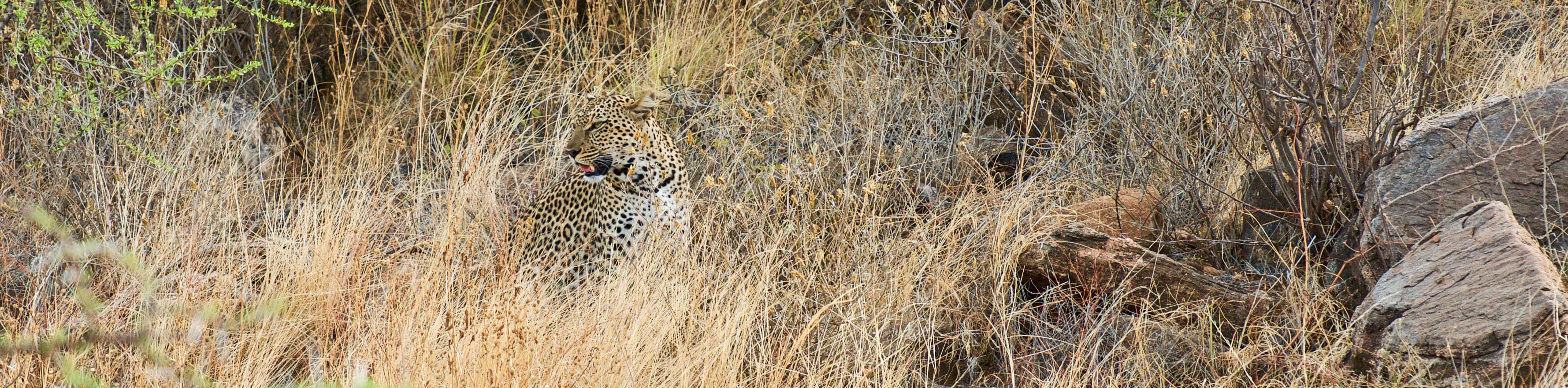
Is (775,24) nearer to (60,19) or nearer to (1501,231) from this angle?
(60,19)

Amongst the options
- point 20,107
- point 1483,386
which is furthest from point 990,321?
point 20,107

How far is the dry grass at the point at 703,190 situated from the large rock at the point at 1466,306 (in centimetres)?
17

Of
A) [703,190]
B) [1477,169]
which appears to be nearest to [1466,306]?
[1477,169]

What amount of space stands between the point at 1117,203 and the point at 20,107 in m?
3.98

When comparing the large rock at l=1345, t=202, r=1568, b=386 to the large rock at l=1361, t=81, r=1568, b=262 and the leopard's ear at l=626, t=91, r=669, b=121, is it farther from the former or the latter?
the leopard's ear at l=626, t=91, r=669, b=121

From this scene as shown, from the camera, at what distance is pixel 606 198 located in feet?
15.4

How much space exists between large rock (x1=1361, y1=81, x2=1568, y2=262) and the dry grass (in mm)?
247

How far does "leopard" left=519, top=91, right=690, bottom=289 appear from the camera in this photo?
182 inches

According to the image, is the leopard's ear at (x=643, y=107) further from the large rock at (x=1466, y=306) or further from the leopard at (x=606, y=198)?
the large rock at (x=1466, y=306)

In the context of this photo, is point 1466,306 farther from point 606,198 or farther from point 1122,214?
point 606,198

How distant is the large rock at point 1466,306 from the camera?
3.03m

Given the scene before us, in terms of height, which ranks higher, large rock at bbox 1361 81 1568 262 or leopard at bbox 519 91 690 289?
large rock at bbox 1361 81 1568 262

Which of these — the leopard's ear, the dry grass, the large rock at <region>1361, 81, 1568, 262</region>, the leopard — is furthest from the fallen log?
the leopard's ear

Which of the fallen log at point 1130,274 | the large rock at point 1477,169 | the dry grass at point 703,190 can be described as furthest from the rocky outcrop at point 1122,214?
the large rock at point 1477,169
